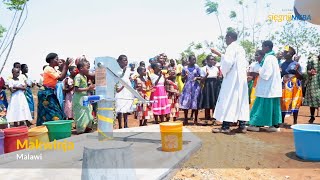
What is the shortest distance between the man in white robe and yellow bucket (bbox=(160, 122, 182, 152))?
1688 millimetres

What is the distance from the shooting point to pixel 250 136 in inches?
213

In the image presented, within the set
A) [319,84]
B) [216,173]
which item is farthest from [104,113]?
[319,84]

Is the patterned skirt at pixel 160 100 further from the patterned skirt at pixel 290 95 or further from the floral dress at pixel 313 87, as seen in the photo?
the floral dress at pixel 313 87

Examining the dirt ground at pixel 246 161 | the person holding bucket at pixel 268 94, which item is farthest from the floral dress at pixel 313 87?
the dirt ground at pixel 246 161

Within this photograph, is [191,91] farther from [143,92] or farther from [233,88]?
[233,88]

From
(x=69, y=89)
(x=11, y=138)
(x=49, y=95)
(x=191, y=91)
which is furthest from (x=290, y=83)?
(x=11, y=138)

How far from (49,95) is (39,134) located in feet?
3.18

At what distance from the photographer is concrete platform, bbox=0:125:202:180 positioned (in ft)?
10.7

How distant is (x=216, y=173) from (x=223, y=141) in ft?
4.84

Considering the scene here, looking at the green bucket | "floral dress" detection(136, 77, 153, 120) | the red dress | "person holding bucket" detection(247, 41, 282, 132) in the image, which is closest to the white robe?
"person holding bucket" detection(247, 41, 282, 132)

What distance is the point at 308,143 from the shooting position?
3.83 meters

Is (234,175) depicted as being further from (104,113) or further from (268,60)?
(268,60)

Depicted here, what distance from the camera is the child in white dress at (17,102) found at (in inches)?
308

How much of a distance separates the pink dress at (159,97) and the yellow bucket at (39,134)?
3009mm
